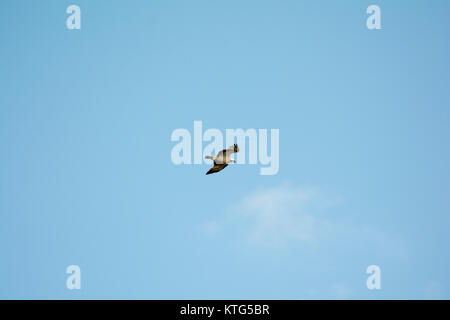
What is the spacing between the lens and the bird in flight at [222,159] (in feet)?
159

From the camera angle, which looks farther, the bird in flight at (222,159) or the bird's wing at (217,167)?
the bird's wing at (217,167)

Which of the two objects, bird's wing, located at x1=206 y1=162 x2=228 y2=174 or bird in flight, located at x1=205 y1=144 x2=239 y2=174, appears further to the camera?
bird's wing, located at x1=206 y1=162 x2=228 y2=174

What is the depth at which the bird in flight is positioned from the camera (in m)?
48.3

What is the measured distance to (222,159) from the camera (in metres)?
49.8
